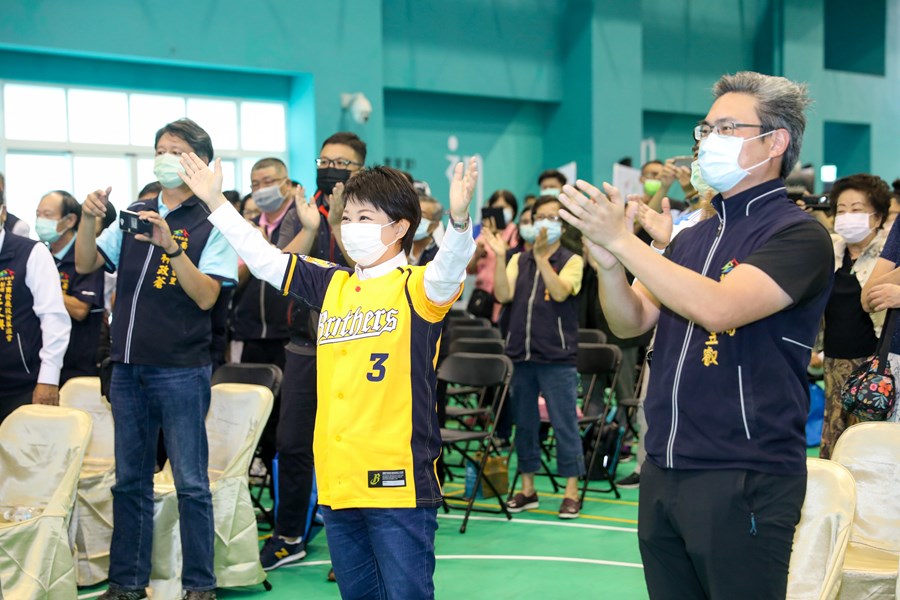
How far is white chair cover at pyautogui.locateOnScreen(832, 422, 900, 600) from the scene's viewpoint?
136 inches

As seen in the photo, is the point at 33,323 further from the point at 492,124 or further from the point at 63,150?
the point at 492,124

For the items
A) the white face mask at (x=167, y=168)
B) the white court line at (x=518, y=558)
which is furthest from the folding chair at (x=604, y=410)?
the white face mask at (x=167, y=168)

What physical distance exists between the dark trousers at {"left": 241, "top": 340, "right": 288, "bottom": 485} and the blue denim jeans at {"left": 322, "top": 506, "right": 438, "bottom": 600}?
3.26m

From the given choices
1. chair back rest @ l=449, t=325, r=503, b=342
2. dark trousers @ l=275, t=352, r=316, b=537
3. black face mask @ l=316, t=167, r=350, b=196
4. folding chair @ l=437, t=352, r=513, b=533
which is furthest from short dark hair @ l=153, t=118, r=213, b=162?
chair back rest @ l=449, t=325, r=503, b=342

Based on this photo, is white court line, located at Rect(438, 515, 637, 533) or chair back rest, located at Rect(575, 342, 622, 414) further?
chair back rest, located at Rect(575, 342, 622, 414)

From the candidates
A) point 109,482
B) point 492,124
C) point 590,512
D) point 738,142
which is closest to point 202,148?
point 109,482

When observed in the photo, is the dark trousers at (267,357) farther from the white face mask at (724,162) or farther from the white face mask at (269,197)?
the white face mask at (724,162)

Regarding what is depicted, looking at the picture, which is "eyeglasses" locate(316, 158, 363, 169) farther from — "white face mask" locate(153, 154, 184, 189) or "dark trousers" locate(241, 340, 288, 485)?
"dark trousers" locate(241, 340, 288, 485)

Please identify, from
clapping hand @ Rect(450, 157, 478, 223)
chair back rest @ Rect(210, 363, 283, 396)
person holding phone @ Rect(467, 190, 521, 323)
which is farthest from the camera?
person holding phone @ Rect(467, 190, 521, 323)

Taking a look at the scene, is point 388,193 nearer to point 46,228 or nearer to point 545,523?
point 46,228

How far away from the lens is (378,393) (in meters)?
2.72

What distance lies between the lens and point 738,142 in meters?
2.17

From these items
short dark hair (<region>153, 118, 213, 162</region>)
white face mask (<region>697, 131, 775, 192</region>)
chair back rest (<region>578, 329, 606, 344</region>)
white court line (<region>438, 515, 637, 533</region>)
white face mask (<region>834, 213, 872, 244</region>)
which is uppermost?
short dark hair (<region>153, 118, 213, 162</region>)

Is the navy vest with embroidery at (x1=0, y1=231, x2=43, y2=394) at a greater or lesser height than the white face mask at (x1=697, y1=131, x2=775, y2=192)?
lesser
